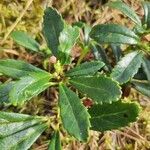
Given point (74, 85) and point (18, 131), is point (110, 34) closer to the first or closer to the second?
point (74, 85)

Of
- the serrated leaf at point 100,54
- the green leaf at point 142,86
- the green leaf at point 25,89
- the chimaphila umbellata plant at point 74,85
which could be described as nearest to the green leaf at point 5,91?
the chimaphila umbellata plant at point 74,85

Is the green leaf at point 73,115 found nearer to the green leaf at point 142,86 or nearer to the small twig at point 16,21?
A: the green leaf at point 142,86

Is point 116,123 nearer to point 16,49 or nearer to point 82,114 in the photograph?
point 82,114

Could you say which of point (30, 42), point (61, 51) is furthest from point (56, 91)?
point (61, 51)

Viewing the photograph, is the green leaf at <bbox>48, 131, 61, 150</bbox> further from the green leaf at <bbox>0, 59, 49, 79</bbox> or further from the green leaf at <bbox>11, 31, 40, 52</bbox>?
the green leaf at <bbox>11, 31, 40, 52</bbox>

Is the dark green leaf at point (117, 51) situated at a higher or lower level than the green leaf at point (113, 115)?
higher

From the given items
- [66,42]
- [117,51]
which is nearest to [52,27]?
[66,42]

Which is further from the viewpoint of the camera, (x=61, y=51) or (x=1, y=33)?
(x=1, y=33)
